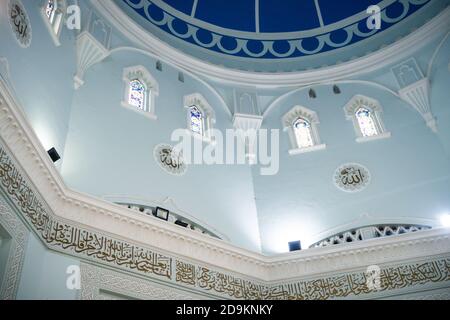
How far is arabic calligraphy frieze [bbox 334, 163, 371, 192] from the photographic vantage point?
8172 millimetres

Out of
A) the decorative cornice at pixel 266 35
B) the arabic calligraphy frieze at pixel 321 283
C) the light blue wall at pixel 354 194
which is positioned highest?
the decorative cornice at pixel 266 35

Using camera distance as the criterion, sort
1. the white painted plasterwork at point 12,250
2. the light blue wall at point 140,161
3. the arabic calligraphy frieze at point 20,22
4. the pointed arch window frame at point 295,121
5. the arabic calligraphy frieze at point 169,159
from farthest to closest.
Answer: the pointed arch window frame at point 295,121
the arabic calligraphy frieze at point 169,159
the light blue wall at point 140,161
the arabic calligraphy frieze at point 20,22
the white painted plasterwork at point 12,250

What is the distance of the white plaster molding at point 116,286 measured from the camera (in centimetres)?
564

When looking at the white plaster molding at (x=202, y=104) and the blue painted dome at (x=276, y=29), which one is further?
the blue painted dome at (x=276, y=29)

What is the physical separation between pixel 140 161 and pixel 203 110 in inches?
78.8

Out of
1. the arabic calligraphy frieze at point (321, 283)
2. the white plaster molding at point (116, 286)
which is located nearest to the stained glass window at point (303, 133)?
the arabic calligraphy frieze at point (321, 283)

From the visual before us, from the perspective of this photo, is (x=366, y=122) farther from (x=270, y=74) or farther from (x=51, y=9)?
(x=51, y=9)

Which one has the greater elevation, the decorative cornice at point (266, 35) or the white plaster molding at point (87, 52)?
the decorative cornice at point (266, 35)

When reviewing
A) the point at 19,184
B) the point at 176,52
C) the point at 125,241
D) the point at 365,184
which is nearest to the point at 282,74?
the point at 176,52

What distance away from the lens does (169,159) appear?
7.75m

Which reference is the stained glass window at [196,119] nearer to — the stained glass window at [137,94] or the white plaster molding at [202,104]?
the white plaster molding at [202,104]

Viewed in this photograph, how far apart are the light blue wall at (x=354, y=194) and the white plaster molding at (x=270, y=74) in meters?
0.63

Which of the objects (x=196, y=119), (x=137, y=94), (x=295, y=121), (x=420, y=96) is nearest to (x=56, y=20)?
(x=137, y=94)

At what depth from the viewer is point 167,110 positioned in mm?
8391
